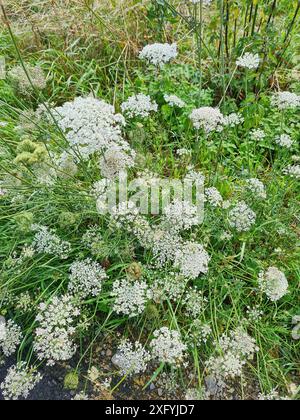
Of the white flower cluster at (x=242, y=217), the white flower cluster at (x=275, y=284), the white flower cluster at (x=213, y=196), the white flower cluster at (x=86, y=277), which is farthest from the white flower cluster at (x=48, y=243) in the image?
the white flower cluster at (x=275, y=284)

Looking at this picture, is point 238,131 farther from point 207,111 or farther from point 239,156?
point 207,111

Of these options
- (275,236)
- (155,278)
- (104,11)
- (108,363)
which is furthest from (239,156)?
(104,11)

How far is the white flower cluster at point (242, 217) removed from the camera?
212 cm

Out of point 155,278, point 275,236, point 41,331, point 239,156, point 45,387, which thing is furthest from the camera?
point 239,156

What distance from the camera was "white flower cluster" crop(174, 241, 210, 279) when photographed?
6.28ft

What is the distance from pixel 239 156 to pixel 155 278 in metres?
1.31

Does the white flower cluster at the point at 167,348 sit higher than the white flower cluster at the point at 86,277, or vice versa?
the white flower cluster at the point at 86,277

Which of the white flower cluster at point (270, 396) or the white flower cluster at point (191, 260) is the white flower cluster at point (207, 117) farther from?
the white flower cluster at point (270, 396)

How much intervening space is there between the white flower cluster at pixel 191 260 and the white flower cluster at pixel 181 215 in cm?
12

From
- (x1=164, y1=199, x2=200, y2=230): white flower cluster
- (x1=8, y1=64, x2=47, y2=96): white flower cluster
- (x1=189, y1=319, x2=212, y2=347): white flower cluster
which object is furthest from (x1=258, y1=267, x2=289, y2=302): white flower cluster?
(x1=8, y1=64, x2=47, y2=96): white flower cluster

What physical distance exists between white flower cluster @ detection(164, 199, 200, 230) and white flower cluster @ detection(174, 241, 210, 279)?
0.12 m

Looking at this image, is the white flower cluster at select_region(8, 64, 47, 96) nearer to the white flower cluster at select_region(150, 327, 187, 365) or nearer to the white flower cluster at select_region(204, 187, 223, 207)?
the white flower cluster at select_region(204, 187, 223, 207)

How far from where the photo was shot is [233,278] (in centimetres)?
226

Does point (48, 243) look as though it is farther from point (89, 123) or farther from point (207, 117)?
point (207, 117)
